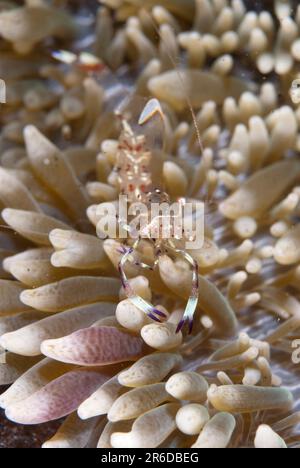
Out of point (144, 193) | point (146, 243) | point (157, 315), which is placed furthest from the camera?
point (144, 193)

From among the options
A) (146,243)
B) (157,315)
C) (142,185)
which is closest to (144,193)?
(142,185)

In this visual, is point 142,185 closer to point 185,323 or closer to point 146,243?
point 146,243

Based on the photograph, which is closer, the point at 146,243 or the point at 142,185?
the point at 146,243

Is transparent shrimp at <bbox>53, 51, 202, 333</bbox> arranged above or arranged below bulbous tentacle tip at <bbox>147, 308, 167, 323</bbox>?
above

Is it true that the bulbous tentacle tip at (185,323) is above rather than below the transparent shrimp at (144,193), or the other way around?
below

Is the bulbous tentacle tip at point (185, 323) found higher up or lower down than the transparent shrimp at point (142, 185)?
lower down

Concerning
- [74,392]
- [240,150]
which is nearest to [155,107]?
[240,150]

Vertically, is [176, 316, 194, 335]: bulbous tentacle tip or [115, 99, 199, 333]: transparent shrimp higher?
[115, 99, 199, 333]: transparent shrimp

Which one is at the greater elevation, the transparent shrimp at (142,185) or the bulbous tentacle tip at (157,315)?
the transparent shrimp at (142,185)
